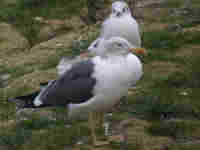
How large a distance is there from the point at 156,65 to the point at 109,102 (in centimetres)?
251

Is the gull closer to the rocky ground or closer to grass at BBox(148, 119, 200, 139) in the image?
the rocky ground

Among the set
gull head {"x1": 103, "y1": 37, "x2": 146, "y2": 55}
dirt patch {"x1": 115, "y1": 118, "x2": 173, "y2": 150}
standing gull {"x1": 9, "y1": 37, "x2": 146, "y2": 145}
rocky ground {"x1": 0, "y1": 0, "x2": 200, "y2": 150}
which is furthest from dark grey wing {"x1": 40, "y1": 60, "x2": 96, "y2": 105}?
dirt patch {"x1": 115, "y1": 118, "x2": 173, "y2": 150}

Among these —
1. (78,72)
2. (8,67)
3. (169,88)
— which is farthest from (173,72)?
(8,67)

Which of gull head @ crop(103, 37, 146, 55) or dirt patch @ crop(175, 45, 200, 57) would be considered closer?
gull head @ crop(103, 37, 146, 55)

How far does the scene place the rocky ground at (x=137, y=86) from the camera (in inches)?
197

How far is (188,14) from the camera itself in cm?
921

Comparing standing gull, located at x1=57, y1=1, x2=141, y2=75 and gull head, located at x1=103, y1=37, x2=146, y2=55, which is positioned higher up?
gull head, located at x1=103, y1=37, x2=146, y2=55

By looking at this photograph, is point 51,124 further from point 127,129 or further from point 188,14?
point 188,14

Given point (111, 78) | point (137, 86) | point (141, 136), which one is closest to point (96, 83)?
point (111, 78)

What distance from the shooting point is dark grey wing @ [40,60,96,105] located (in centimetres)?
467

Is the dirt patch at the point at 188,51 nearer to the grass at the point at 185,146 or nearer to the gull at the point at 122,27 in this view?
the gull at the point at 122,27

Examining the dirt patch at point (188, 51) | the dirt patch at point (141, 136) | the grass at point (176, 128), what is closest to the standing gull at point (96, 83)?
the dirt patch at point (141, 136)

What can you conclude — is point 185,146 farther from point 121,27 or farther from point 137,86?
point 121,27

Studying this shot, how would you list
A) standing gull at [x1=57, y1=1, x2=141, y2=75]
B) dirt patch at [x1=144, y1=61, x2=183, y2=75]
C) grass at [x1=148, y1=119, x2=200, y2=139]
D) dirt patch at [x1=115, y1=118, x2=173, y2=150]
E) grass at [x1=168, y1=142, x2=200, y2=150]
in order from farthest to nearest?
standing gull at [x1=57, y1=1, x2=141, y2=75]
dirt patch at [x1=144, y1=61, x2=183, y2=75]
grass at [x1=148, y1=119, x2=200, y2=139]
dirt patch at [x1=115, y1=118, x2=173, y2=150]
grass at [x1=168, y1=142, x2=200, y2=150]
